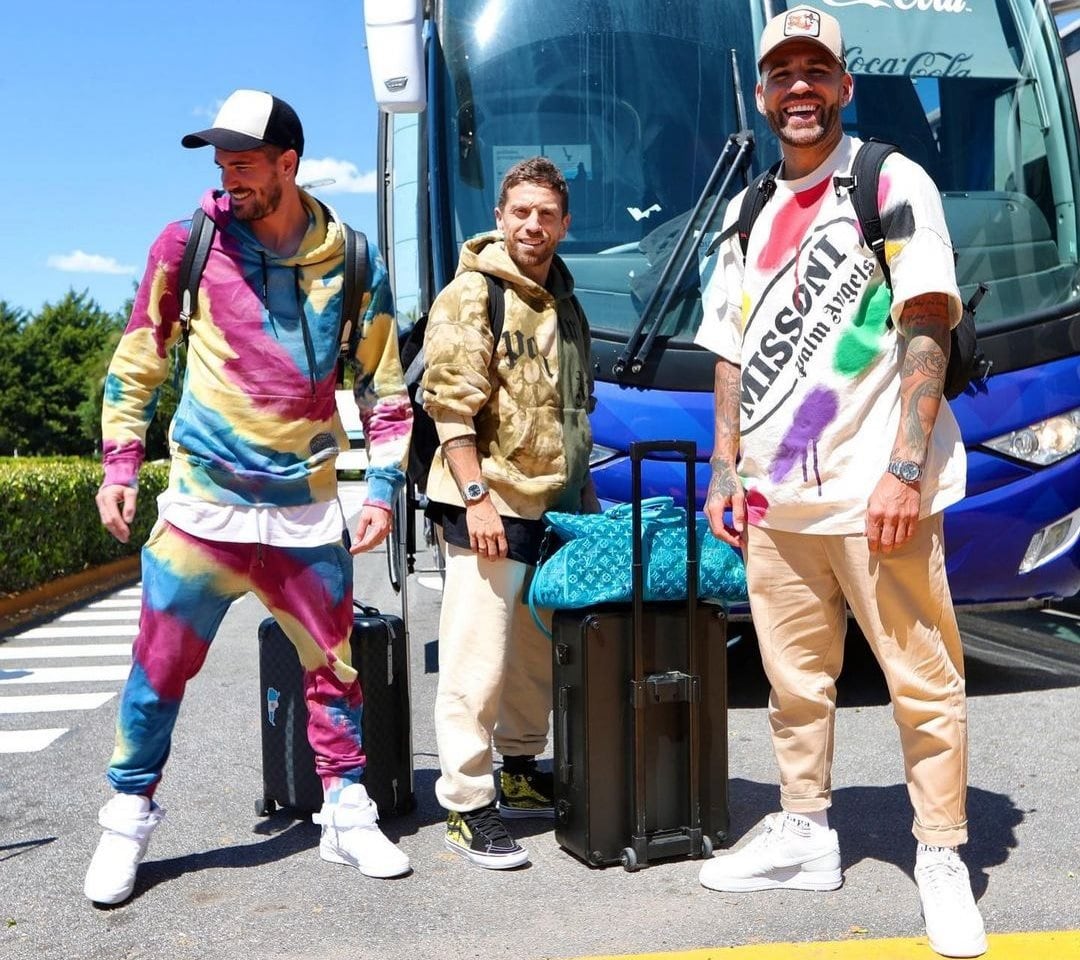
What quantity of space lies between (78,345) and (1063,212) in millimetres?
84277

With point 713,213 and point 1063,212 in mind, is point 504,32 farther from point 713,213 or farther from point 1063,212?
point 1063,212

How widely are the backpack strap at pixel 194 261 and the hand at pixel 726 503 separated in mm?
1459

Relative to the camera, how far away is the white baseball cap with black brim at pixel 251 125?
133 inches

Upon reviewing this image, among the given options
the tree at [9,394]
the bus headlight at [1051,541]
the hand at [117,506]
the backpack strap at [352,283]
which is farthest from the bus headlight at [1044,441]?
the tree at [9,394]

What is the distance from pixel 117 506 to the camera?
352 cm

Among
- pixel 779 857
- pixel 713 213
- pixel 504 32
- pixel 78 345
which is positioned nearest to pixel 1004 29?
pixel 713 213

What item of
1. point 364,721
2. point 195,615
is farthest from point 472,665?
point 195,615

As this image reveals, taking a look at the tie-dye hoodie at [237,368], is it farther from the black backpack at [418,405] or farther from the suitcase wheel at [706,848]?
the suitcase wheel at [706,848]

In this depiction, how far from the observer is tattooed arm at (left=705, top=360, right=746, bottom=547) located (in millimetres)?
3514

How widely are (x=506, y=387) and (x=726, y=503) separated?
73 centimetres

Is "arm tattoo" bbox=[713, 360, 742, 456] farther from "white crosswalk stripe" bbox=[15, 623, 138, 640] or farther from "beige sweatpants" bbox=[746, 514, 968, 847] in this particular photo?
"white crosswalk stripe" bbox=[15, 623, 138, 640]

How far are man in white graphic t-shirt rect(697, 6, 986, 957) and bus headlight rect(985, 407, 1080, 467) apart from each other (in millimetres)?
2159

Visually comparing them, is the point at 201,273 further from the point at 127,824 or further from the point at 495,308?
the point at 127,824

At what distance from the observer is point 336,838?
378 cm
